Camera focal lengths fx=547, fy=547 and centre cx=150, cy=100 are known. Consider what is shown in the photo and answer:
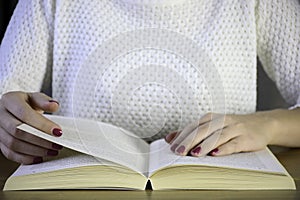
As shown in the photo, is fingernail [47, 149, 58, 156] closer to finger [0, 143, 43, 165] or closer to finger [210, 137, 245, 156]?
finger [0, 143, 43, 165]

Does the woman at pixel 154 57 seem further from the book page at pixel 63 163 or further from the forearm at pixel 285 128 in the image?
the book page at pixel 63 163

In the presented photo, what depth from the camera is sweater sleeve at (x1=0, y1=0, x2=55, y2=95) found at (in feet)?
3.67

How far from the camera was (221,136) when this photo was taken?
85 centimetres

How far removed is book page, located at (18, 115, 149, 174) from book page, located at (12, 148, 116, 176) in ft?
0.04

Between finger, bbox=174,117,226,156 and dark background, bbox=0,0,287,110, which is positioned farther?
dark background, bbox=0,0,287,110

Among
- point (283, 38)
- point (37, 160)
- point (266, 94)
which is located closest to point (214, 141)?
point (37, 160)

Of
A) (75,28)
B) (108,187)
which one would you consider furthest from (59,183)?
(75,28)

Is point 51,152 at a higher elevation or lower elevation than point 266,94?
higher

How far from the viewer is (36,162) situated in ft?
2.61

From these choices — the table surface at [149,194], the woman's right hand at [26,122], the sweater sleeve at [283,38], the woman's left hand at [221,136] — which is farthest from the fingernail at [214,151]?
the sweater sleeve at [283,38]

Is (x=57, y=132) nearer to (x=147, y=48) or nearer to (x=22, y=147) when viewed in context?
(x=22, y=147)

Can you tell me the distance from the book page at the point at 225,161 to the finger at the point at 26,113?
152 mm

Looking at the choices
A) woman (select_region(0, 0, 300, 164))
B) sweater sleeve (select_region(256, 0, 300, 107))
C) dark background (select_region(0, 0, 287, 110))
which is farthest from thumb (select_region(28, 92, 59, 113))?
dark background (select_region(0, 0, 287, 110))

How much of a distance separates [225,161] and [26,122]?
0.31 m
